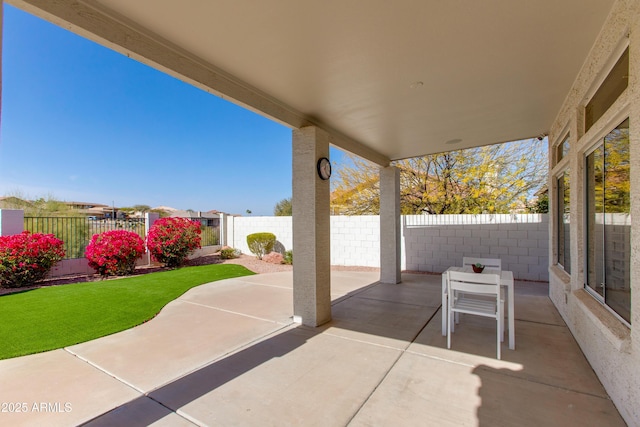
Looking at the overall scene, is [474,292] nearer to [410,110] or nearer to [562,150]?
[410,110]

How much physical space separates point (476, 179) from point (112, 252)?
36.6ft

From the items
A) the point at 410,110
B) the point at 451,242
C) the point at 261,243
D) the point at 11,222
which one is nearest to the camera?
the point at 410,110

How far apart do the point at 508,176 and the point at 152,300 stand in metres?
10.6

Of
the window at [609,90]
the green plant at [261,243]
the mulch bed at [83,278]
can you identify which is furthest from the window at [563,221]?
the mulch bed at [83,278]

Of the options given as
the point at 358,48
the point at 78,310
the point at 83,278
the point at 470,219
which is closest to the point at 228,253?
the point at 83,278

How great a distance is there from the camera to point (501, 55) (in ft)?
8.62

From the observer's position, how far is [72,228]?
26.3 feet

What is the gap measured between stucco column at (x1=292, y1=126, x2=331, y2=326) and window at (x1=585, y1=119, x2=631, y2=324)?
2.90 meters

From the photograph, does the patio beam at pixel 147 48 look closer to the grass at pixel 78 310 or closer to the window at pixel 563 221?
the grass at pixel 78 310

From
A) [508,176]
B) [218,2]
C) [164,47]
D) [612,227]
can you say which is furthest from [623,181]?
[508,176]

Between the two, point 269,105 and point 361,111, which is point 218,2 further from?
point 361,111

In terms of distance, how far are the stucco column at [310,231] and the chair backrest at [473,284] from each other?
1695 millimetres

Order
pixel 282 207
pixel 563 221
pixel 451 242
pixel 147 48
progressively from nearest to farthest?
pixel 147 48
pixel 563 221
pixel 451 242
pixel 282 207

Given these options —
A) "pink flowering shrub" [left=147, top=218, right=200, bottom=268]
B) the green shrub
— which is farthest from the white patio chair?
the green shrub
